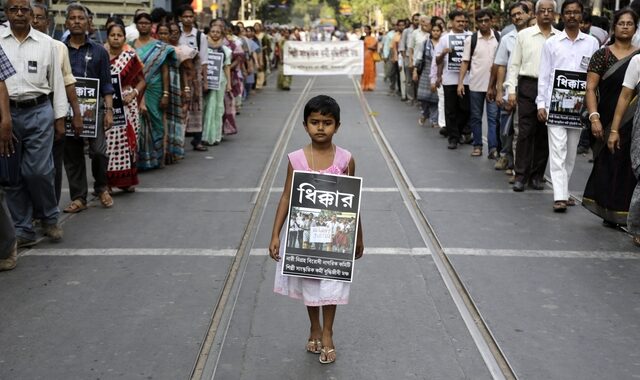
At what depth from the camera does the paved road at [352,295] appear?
181 inches

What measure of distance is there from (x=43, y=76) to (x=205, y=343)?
9.73 feet

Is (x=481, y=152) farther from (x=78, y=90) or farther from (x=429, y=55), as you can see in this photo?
(x=78, y=90)

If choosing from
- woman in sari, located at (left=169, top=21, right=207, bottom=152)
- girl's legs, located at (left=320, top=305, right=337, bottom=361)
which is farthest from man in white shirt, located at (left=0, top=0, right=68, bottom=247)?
woman in sari, located at (left=169, top=21, right=207, bottom=152)

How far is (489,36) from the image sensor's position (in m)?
12.1

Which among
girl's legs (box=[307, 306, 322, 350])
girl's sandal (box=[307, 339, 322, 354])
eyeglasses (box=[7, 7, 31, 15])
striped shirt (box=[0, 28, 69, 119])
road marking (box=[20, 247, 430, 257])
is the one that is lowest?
road marking (box=[20, 247, 430, 257])

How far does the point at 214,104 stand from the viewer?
44.6ft

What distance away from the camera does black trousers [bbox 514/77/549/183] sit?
369 inches

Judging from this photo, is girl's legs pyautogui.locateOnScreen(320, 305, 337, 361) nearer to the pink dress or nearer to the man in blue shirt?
the pink dress

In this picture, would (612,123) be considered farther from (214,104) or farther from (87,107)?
(214,104)

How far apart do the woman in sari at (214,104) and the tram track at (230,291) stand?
2487mm

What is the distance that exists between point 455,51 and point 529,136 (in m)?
3.91

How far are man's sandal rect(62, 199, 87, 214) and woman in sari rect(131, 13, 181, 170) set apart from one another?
1.93 metres

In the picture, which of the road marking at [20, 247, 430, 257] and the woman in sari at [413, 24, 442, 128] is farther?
the woman in sari at [413, 24, 442, 128]

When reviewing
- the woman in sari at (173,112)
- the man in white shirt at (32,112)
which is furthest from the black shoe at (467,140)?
the man in white shirt at (32,112)
